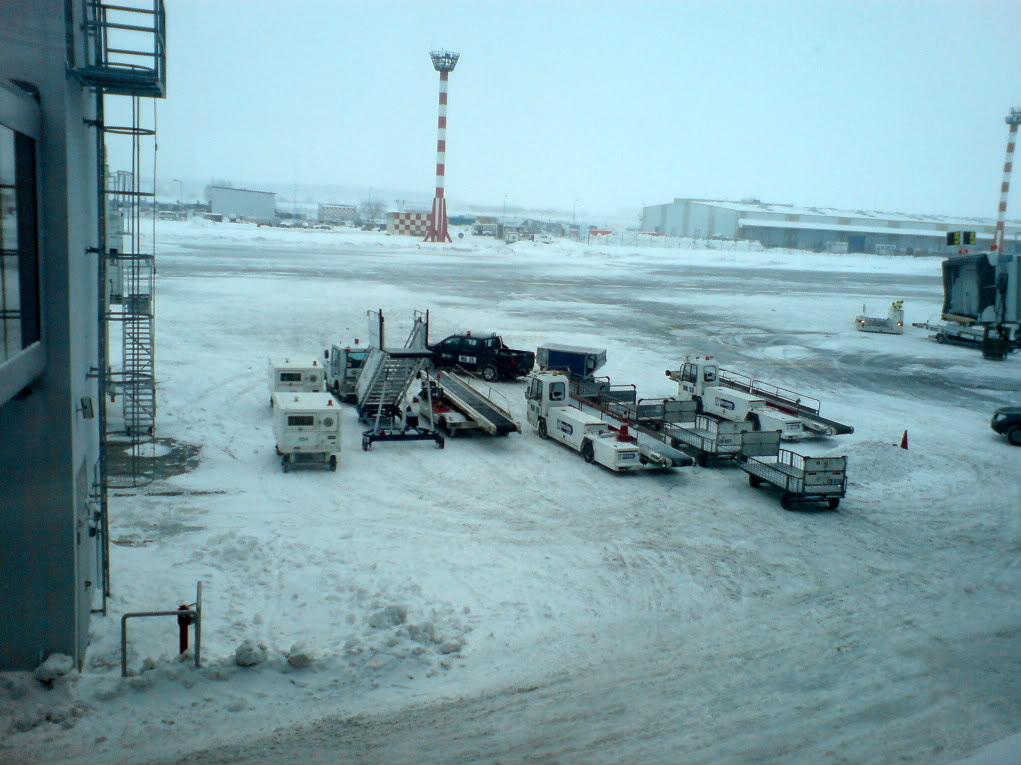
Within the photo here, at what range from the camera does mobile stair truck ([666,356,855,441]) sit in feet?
71.8

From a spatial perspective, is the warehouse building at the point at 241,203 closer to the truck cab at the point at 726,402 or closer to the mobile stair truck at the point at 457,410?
the mobile stair truck at the point at 457,410

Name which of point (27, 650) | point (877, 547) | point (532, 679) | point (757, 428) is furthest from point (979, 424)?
point (27, 650)

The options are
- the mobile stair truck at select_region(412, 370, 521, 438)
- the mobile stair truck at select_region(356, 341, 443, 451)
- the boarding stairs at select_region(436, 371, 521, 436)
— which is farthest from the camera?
the mobile stair truck at select_region(412, 370, 521, 438)

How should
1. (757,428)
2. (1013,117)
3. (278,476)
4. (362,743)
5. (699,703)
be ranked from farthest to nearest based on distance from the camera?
1. (1013,117)
2. (757,428)
3. (278,476)
4. (699,703)
5. (362,743)

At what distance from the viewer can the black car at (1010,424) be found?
2260cm

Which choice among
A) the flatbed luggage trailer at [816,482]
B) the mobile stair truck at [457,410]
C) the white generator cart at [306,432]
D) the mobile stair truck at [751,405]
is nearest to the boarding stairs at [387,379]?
the mobile stair truck at [457,410]

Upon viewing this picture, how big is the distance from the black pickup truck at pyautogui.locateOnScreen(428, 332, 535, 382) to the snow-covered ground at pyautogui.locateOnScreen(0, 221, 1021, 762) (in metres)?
1.73

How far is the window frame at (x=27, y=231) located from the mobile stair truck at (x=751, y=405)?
16.4 meters

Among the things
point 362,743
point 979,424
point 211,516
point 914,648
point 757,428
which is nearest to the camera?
point 362,743

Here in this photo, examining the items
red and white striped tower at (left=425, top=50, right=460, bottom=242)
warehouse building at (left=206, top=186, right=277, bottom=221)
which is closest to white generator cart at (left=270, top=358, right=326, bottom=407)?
red and white striped tower at (left=425, top=50, right=460, bottom=242)

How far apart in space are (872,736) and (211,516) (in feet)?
33.7

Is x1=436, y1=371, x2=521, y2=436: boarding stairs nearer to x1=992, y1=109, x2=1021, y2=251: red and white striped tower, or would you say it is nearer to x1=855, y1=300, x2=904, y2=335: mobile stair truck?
x1=855, y1=300, x2=904, y2=335: mobile stair truck

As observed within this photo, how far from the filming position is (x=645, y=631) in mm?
11406

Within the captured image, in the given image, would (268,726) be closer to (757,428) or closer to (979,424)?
(757,428)
